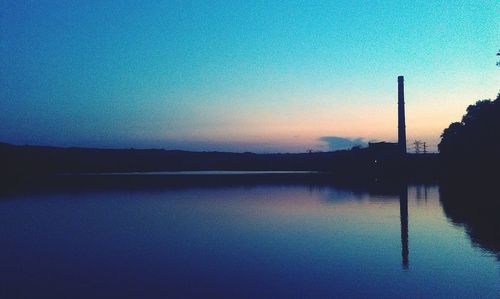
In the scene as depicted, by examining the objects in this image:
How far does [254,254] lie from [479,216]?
1825cm

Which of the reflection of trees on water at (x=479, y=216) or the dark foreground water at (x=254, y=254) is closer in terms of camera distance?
the dark foreground water at (x=254, y=254)

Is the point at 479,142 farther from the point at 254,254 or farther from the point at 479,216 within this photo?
the point at 254,254

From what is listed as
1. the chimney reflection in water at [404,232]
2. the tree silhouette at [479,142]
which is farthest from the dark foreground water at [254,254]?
the tree silhouette at [479,142]

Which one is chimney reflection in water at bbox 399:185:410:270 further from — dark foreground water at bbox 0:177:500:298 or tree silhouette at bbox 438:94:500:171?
tree silhouette at bbox 438:94:500:171

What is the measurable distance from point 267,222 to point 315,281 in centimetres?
1559

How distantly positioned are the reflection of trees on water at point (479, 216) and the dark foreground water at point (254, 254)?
110 mm

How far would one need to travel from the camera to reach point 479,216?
29.5 metres

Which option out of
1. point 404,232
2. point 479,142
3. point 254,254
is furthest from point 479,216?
point 479,142

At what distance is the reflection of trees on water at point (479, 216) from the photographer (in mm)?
21413

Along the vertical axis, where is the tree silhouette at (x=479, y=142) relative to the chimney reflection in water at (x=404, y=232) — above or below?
above

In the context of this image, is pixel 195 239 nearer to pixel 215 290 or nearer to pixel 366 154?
pixel 215 290

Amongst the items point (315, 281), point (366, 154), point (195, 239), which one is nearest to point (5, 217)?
point (195, 239)

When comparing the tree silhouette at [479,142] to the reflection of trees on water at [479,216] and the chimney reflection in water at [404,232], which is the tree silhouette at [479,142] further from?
the chimney reflection in water at [404,232]

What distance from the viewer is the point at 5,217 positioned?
1340 inches
